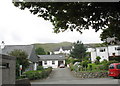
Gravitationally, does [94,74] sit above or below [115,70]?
below

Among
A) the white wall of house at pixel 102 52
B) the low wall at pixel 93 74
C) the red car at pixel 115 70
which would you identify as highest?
the white wall of house at pixel 102 52

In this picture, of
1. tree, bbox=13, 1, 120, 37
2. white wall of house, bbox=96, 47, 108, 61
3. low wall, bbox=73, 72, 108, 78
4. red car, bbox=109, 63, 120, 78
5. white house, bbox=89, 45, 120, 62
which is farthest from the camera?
white wall of house, bbox=96, 47, 108, 61

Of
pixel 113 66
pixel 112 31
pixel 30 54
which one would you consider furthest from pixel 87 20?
pixel 30 54

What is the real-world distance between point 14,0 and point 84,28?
12.1 feet

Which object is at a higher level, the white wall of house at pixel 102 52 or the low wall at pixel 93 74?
the white wall of house at pixel 102 52

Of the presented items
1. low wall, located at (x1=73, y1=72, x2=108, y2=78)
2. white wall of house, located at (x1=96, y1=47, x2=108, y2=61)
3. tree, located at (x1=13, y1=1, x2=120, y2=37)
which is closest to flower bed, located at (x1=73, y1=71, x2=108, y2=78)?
low wall, located at (x1=73, y1=72, x2=108, y2=78)

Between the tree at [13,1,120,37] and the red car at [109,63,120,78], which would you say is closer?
the tree at [13,1,120,37]

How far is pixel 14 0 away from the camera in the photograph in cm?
704

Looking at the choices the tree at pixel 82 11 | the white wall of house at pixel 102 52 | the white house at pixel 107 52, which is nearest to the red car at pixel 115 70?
the tree at pixel 82 11

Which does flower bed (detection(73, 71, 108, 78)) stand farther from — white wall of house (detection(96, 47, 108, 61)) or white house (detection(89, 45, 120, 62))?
white wall of house (detection(96, 47, 108, 61))

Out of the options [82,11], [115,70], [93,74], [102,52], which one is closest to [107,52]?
[102,52]

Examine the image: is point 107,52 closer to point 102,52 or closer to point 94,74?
point 102,52

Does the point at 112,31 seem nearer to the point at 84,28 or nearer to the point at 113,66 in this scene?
the point at 84,28

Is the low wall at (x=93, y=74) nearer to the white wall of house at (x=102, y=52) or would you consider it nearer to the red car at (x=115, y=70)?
the red car at (x=115, y=70)
